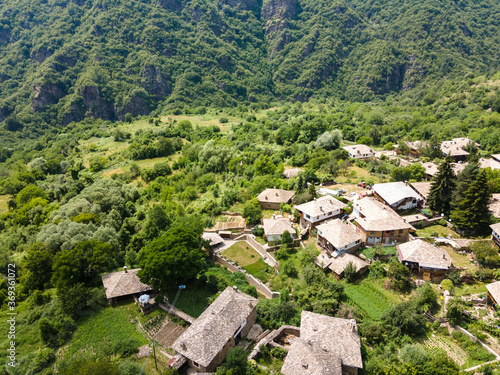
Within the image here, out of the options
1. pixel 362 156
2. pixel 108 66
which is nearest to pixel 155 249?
pixel 362 156

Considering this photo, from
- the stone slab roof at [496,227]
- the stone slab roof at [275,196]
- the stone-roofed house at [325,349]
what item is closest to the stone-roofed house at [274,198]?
the stone slab roof at [275,196]

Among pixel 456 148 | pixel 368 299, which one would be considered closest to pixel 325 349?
pixel 368 299

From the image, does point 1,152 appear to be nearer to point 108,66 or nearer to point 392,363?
point 108,66

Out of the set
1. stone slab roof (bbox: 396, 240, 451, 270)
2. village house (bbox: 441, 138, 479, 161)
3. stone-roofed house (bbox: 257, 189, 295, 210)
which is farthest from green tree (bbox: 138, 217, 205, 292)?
village house (bbox: 441, 138, 479, 161)

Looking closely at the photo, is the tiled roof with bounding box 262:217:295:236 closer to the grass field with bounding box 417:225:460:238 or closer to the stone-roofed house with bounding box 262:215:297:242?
the stone-roofed house with bounding box 262:215:297:242

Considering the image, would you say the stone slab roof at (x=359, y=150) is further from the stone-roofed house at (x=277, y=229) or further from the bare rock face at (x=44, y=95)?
the bare rock face at (x=44, y=95)

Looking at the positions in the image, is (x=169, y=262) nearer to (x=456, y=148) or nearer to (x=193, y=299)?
(x=193, y=299)

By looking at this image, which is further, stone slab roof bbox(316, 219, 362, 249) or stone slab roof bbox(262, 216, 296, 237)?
stone slab roof bbox(262, 216, 296, 237)
